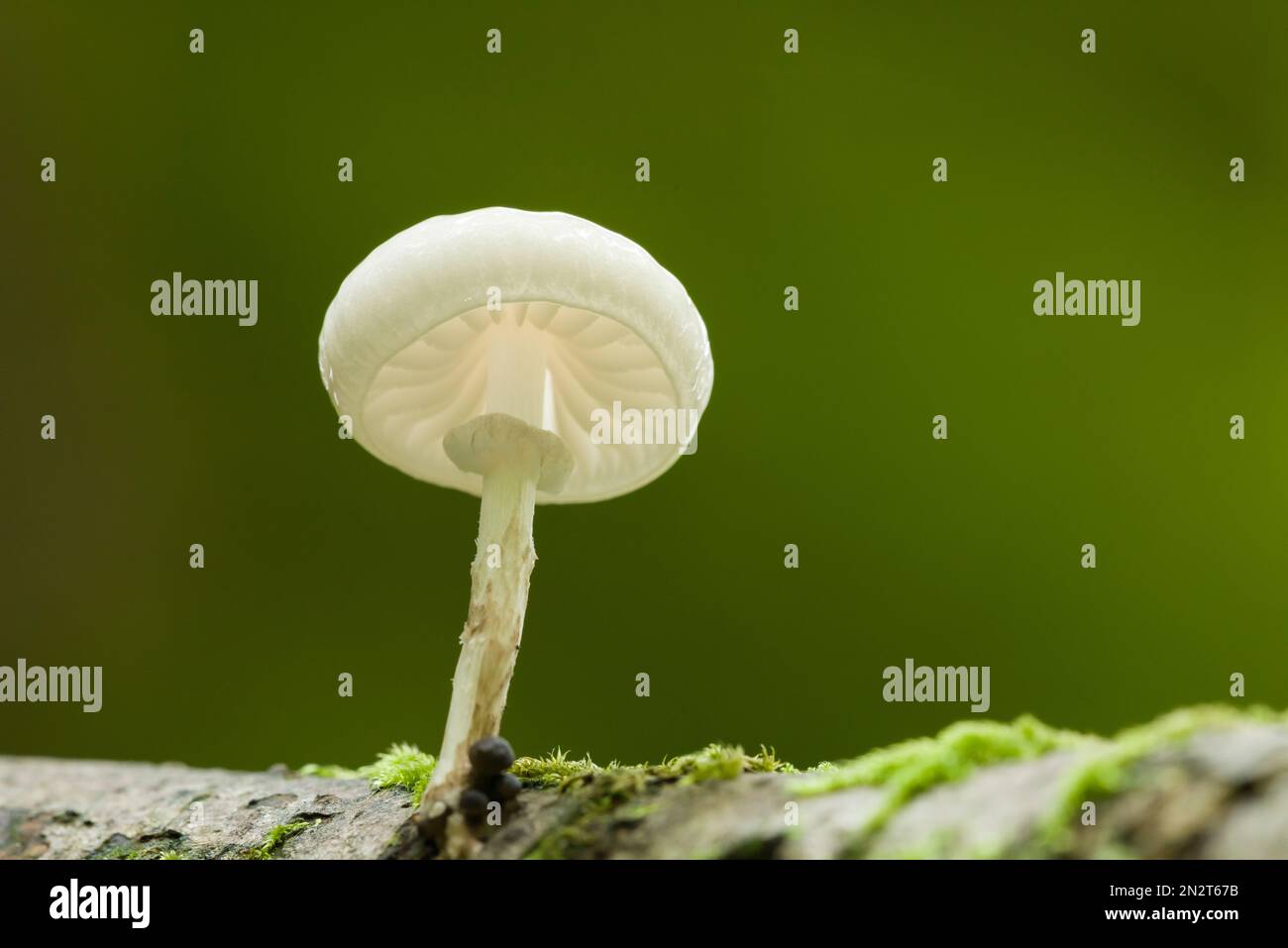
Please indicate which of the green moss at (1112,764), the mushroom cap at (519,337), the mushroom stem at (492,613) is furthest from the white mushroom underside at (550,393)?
the green moss at (1112,764)

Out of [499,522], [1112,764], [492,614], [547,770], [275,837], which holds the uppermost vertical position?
[499,522]

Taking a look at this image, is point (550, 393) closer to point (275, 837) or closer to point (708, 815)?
point (275, 837)

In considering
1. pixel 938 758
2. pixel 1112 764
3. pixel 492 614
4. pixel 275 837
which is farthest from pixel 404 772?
pixel 1112 764

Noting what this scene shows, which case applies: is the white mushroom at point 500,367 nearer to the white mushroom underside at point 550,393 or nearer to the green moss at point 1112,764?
the white mushroom underside at point 550,393

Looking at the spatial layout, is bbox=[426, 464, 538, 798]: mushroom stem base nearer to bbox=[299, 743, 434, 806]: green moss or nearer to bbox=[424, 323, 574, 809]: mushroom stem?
bbox=[424, 323, 574, 809]: mushroom stem

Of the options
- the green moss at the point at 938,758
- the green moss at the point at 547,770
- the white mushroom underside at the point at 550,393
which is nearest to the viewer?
the green moss at the point at 938,758

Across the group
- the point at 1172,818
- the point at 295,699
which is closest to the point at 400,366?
A: the point at 1172,818
